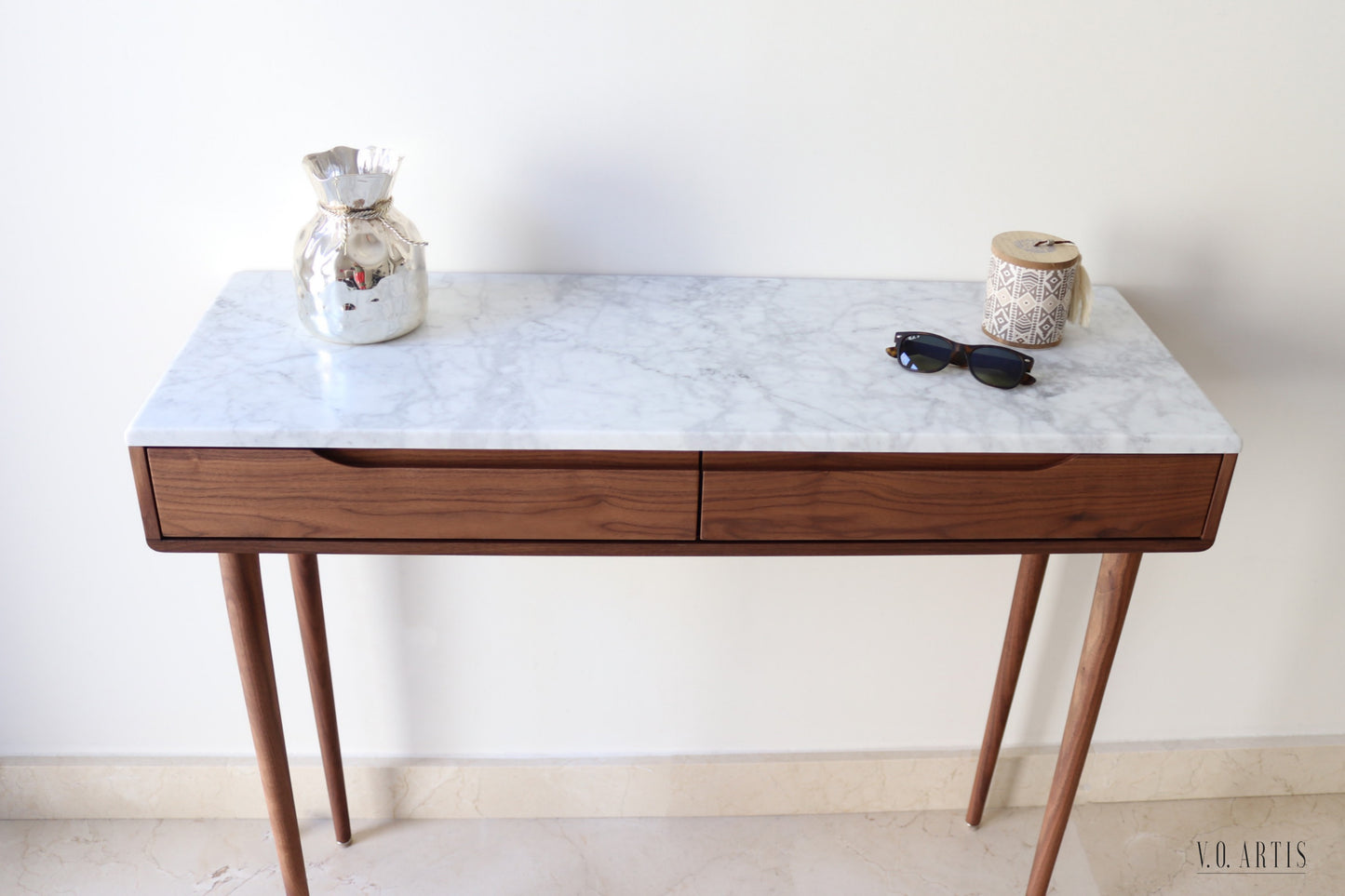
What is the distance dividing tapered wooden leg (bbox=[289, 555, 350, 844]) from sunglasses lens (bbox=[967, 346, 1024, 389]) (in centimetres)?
85

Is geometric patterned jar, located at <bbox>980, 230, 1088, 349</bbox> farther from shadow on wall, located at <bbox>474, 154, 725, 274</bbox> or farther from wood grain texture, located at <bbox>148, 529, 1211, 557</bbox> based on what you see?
shadow on wall, located at <bbox>474, 154, 725, 274</bbox>

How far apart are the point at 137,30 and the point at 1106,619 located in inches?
49.6

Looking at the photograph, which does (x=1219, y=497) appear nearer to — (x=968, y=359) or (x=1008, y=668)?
(x=968, y=359)

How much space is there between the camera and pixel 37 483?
4.69 ft

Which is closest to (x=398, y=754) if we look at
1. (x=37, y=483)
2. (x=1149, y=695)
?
(x=37, y=483)

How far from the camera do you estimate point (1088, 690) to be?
1.26 metres

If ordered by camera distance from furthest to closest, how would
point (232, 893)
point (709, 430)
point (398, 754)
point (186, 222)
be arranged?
1. point (398, 754)
2. point (232, 893)
3. point (186, 222)
4. point (709, 430)

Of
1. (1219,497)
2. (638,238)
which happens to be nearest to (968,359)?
(1219,497)

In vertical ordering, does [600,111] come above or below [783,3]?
below

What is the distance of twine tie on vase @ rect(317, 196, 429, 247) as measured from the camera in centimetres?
110

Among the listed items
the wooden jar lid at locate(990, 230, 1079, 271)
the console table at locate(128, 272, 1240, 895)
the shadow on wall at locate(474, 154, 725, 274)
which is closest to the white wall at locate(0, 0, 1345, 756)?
the shadow on wall at locate(474, 154, 725, 274)

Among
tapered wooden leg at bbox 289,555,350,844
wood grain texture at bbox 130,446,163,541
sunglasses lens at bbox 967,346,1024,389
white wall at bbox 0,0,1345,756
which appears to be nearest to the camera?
wood grain texture at bbox 130,446,163,541

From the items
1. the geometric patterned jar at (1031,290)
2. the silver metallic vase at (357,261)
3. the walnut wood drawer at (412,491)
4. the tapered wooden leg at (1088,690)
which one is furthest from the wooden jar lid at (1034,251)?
the silver metallic vase at (357,261)

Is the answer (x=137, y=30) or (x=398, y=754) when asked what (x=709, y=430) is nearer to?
(x=137, y=30)
